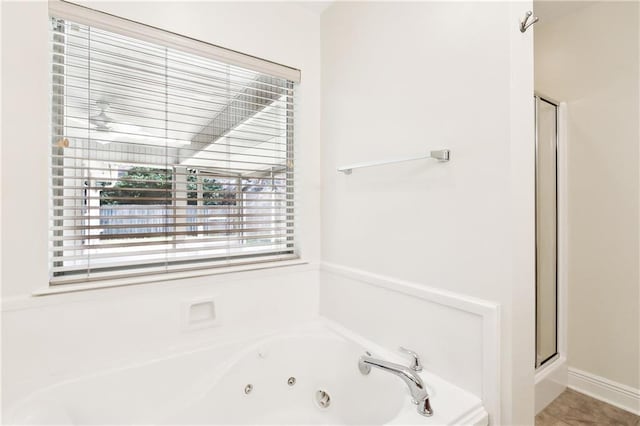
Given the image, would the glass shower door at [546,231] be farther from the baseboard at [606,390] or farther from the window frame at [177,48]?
the window frame at [177,48]

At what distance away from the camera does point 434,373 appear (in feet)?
4.45

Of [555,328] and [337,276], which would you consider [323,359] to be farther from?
[555,328]

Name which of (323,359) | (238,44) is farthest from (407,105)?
(323,359)

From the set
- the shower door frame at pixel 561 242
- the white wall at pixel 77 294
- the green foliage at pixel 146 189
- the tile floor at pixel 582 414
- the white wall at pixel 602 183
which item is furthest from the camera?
the shower door frame at pixel 561 242

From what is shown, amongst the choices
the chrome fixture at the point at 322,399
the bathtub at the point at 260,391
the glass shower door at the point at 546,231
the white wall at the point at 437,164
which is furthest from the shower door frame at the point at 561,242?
the chrome fixture at the point at 322,399

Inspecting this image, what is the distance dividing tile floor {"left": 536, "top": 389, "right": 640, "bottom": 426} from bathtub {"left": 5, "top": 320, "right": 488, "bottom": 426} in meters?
1.03

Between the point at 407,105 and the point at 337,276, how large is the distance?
103cm

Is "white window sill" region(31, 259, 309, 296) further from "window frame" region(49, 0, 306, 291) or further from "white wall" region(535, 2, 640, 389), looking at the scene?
"white wall" region(535, 2, 640, 389)

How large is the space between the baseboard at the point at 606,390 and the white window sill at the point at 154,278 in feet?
6.42

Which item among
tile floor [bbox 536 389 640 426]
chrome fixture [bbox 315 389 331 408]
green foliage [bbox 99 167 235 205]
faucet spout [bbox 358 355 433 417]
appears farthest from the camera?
tile floor [bbox 536 389 640 426]

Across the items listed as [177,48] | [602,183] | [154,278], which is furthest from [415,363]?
[177,48]

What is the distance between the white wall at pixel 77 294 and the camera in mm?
1249

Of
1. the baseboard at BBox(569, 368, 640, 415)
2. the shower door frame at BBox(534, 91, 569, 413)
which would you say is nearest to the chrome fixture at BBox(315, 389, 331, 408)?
the shower door frame at BBox(534, 91, 569, 413)

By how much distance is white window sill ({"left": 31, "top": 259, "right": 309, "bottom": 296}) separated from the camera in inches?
52.6
